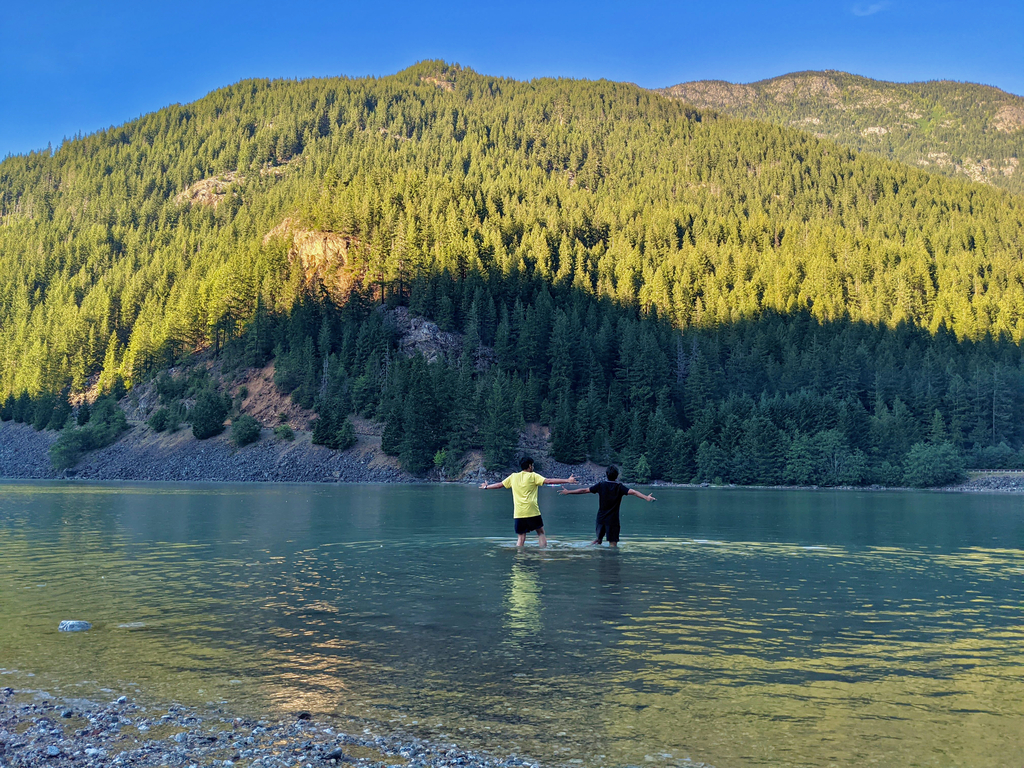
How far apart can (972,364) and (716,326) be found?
51912mm

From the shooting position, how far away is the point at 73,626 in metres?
15.6

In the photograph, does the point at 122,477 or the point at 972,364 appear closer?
the point at 122,477

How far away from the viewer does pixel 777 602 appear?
19.0 meters

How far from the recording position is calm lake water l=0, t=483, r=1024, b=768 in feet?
32.7

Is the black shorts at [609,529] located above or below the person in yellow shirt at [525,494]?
below

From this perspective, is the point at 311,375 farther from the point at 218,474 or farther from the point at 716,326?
the point at 716,326

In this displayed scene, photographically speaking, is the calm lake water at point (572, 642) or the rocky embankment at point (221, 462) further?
the rocky embankment at point (221, 462)

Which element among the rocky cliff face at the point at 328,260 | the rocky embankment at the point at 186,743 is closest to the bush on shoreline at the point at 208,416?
the rocky cliff face at the point at 328,260

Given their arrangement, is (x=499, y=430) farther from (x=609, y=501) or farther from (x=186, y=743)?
(x=186, y=743)

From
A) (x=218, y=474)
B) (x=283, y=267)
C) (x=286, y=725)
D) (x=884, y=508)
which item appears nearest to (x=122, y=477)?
(x=218, y=474)

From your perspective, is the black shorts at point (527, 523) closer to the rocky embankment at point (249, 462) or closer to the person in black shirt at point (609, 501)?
the person in black shirt at point (609, 501)

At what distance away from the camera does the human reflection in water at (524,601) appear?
15523mm

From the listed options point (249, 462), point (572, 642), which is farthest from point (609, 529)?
point (249, 462)

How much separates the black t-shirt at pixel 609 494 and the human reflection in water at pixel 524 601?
11.4 feet
